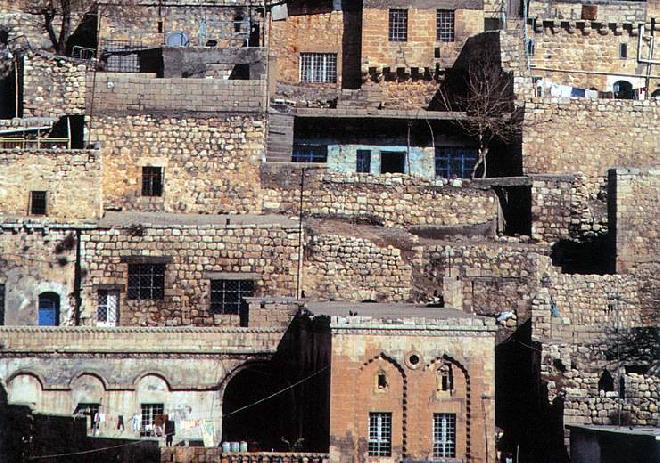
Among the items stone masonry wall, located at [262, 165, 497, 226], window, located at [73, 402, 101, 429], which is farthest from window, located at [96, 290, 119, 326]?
stone masonry wall, located at [262, 165, 497, 226]

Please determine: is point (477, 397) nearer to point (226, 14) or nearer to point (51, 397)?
point (51, 397)

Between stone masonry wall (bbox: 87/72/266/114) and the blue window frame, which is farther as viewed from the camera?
stone masonry wall (bbox: 87/72/266/114)

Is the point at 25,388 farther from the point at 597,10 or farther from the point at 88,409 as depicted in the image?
the point at 597,10

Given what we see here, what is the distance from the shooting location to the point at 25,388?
161ft

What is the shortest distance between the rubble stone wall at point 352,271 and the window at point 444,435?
824cm

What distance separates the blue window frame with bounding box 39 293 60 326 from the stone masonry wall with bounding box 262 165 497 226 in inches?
269

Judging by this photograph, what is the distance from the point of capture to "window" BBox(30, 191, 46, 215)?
54.4 metres

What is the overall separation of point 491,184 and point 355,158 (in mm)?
4428

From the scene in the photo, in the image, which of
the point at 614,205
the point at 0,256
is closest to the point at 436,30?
the point at 614,205

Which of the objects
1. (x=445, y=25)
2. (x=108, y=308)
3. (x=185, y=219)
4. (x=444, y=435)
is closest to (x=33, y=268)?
(x=108, y=308)

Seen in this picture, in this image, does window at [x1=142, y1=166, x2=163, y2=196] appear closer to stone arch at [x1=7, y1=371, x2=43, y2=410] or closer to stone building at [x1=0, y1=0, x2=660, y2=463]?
stone building at [x1=0, y1=0, x2=660, y2=463]

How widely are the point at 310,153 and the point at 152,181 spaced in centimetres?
539

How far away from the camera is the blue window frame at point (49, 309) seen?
52.9m

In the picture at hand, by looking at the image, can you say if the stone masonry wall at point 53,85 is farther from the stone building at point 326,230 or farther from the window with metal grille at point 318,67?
the window with metal grille at point 318,67
